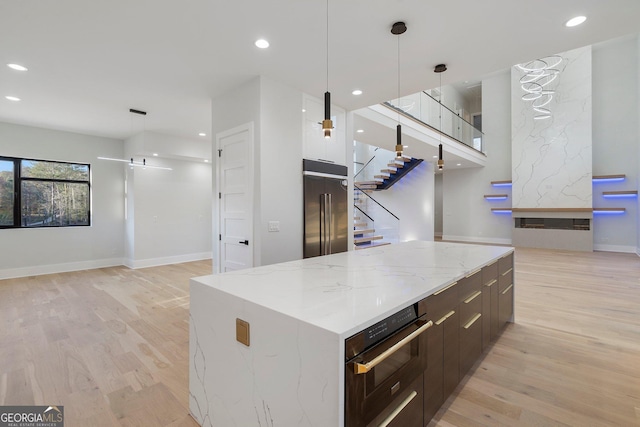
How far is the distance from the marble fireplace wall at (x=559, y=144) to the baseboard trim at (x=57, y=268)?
12.0 metres

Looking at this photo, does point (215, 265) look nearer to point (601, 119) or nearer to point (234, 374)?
point (234, 374)

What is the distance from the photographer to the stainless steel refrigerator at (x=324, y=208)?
13.2ft

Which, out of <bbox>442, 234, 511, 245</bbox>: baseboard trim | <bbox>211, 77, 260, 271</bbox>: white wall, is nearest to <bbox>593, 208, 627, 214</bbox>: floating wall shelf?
<bbox>442, 234, 511, 245</bbox>: baseboard trim

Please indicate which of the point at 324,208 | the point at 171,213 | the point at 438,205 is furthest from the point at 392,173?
the point at 171,213

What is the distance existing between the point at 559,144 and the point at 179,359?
11.4 meters

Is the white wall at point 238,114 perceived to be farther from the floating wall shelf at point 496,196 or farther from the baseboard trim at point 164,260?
the floating wall shelf at point 496,196

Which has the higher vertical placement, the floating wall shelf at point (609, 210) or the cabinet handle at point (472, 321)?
the floating wall shelf at point (609, 210)

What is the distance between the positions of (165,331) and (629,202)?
39.0 feet

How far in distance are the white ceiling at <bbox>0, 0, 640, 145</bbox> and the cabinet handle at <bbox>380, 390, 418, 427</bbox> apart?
2.75 meters

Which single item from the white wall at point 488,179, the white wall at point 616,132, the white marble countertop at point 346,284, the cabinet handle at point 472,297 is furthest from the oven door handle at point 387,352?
the white wall at point 616,132

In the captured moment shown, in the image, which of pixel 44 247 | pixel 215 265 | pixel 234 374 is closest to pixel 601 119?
pixel 215 265

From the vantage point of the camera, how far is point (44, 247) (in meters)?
5.99

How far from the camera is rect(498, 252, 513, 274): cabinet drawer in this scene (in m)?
2.94

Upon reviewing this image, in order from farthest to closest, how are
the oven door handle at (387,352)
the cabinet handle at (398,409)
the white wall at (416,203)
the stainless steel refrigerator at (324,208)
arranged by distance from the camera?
the white wall at (416,203)
the stainless steel refrigerator at (324,208)
the cabinet handle at (398,409)
the oven door handle at (387,352)
